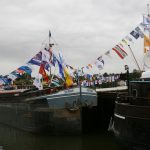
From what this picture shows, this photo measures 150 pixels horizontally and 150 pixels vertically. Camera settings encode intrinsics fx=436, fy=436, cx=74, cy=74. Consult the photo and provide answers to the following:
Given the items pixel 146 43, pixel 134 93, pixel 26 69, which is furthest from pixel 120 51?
pixel 134 93

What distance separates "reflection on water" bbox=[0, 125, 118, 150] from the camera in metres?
24.5

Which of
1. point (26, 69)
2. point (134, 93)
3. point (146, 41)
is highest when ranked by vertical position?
point (146, 41)

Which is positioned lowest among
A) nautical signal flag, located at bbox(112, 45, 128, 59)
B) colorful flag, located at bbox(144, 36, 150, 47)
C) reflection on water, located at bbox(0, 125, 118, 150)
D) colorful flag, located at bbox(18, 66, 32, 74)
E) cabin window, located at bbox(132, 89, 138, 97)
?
reflection on water, located at bbox(0, 125, 118, 150)

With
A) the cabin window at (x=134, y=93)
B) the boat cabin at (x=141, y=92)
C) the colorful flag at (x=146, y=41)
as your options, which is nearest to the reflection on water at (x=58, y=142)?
the cabin window at (x=134, y=93)

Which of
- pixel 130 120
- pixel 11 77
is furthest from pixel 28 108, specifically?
pixel 130 120

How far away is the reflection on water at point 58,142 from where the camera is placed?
24.5 metres

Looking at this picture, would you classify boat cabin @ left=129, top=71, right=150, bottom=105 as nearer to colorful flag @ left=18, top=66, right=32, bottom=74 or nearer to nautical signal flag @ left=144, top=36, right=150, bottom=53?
nautical signal flag @ left=144, top=36, right=150, bottom=53

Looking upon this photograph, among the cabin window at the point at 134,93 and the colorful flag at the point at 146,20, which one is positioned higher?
the colorful flag at the point at 146,20

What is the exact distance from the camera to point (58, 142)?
25.8m

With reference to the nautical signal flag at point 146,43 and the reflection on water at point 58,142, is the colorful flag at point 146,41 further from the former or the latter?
the reflection on water at point 58,142

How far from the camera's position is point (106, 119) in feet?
105

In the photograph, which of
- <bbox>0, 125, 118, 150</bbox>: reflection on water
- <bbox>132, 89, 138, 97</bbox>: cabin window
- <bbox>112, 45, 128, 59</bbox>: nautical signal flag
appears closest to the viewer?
<bbox>132, 89, 138, 97</bbox>: cabin window

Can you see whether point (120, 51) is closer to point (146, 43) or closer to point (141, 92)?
point (146, 43)

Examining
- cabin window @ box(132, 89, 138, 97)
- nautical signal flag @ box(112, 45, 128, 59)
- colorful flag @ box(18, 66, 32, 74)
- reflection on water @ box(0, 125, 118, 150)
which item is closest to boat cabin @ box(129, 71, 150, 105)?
cabin window @ box(132, 89, 138, 97)
